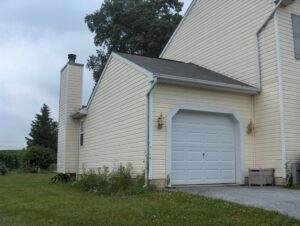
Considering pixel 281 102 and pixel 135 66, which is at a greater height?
pixel 135 66

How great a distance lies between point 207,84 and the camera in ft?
39.6

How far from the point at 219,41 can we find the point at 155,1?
55.7 feet

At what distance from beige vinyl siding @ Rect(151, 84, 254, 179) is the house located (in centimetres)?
3

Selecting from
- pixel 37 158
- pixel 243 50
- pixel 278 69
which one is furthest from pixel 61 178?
pixel 37 158

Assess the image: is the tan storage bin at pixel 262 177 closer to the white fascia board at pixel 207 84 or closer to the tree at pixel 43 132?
the white fascia board at pixel 207 84

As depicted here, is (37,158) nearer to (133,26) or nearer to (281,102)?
(133,26)

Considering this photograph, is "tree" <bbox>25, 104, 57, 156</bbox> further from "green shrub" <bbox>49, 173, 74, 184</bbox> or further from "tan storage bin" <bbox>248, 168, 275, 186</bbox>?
"tan storage bin" <bbox>248, 168, 275, 186</bbox>

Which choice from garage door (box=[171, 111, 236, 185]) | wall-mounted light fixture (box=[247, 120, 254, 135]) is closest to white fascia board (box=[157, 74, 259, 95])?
garage door (box=[171, 111, 236, 185])

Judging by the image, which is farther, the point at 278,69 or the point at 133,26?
the point at 133,26

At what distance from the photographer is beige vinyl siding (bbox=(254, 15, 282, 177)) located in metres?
12.4

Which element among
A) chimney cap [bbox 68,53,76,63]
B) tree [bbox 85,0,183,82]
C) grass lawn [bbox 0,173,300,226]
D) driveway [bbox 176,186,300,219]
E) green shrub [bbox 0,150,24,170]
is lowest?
grass lawn [bbox 0,173,300,226]

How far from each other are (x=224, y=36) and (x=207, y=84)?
13.1ft

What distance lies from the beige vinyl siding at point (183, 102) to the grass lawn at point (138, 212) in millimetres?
1763

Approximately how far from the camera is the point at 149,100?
1161 centimetres
